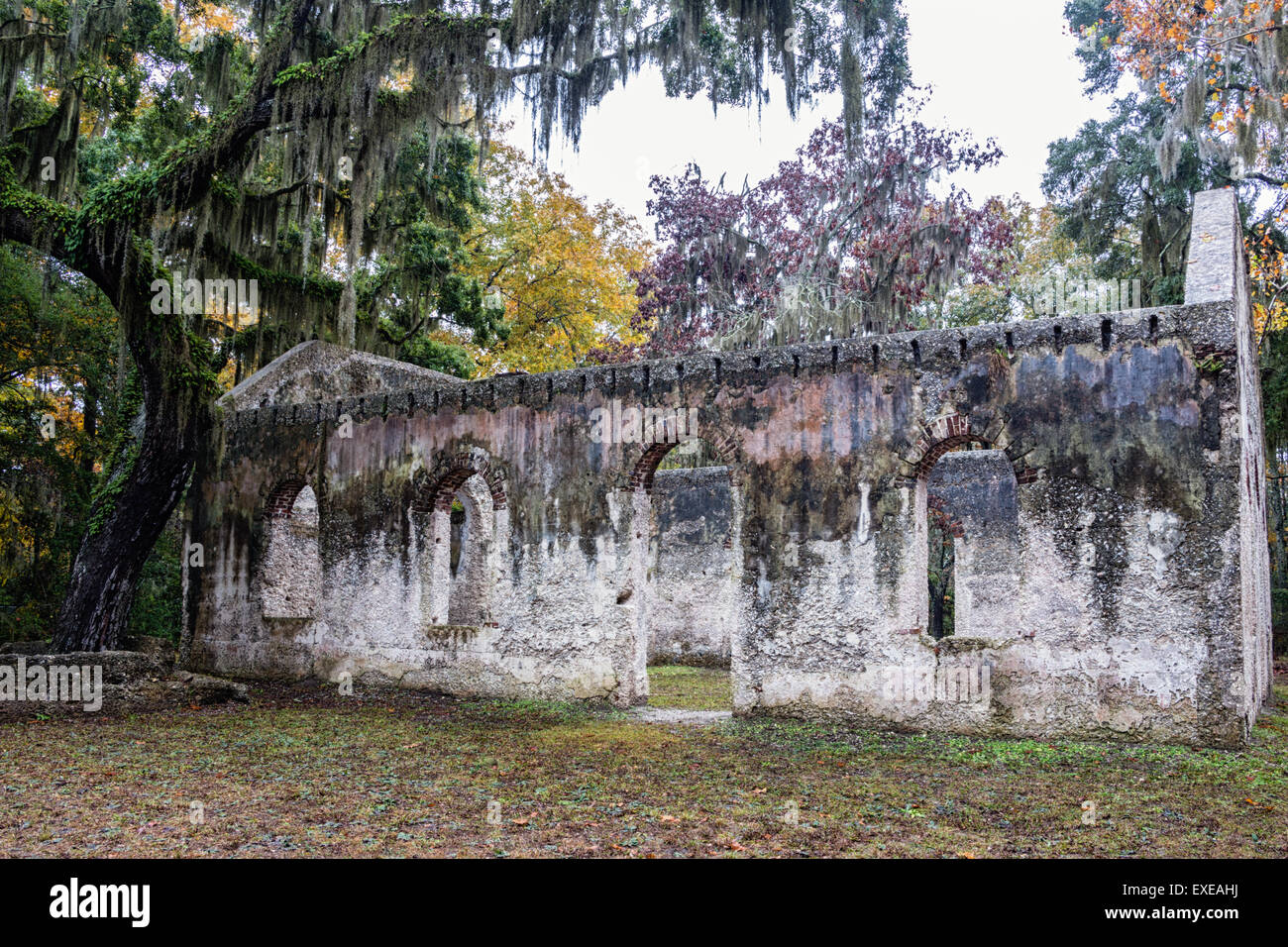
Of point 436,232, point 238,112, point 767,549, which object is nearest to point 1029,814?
point 767,549

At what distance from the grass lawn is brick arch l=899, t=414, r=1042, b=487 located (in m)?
2.36

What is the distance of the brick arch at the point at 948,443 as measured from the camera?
895cm

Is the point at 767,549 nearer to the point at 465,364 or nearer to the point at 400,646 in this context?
the point at 400,646

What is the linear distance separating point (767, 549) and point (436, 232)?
32.2 ft

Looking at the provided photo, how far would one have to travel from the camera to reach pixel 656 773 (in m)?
7.34

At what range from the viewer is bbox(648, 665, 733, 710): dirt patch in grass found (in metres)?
11.3

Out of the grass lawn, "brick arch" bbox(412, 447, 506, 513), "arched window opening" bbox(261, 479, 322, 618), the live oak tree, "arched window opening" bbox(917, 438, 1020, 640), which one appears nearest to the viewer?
the grass lawn

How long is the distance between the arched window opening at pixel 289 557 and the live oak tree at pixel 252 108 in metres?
1.35

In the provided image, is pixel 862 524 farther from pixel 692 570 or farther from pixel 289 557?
pixel 289 557

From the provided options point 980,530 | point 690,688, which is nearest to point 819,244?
point 980,530

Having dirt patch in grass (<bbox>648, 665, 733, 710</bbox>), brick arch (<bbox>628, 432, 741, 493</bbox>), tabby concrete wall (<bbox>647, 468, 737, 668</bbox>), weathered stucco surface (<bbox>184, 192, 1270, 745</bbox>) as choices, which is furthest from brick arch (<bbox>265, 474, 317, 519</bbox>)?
tabby concrete wall (<bbox>647, 468, 737, 668</bbox>)

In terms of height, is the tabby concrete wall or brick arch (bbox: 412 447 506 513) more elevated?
brick arch (bbox: 412 447 506 513)

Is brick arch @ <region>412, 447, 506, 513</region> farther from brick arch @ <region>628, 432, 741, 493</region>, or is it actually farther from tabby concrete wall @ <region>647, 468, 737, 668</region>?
tabby concrete wall @ <region>647, 468, 737, 668</region>

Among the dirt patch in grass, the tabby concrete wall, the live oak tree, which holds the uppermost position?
the live oak tree
